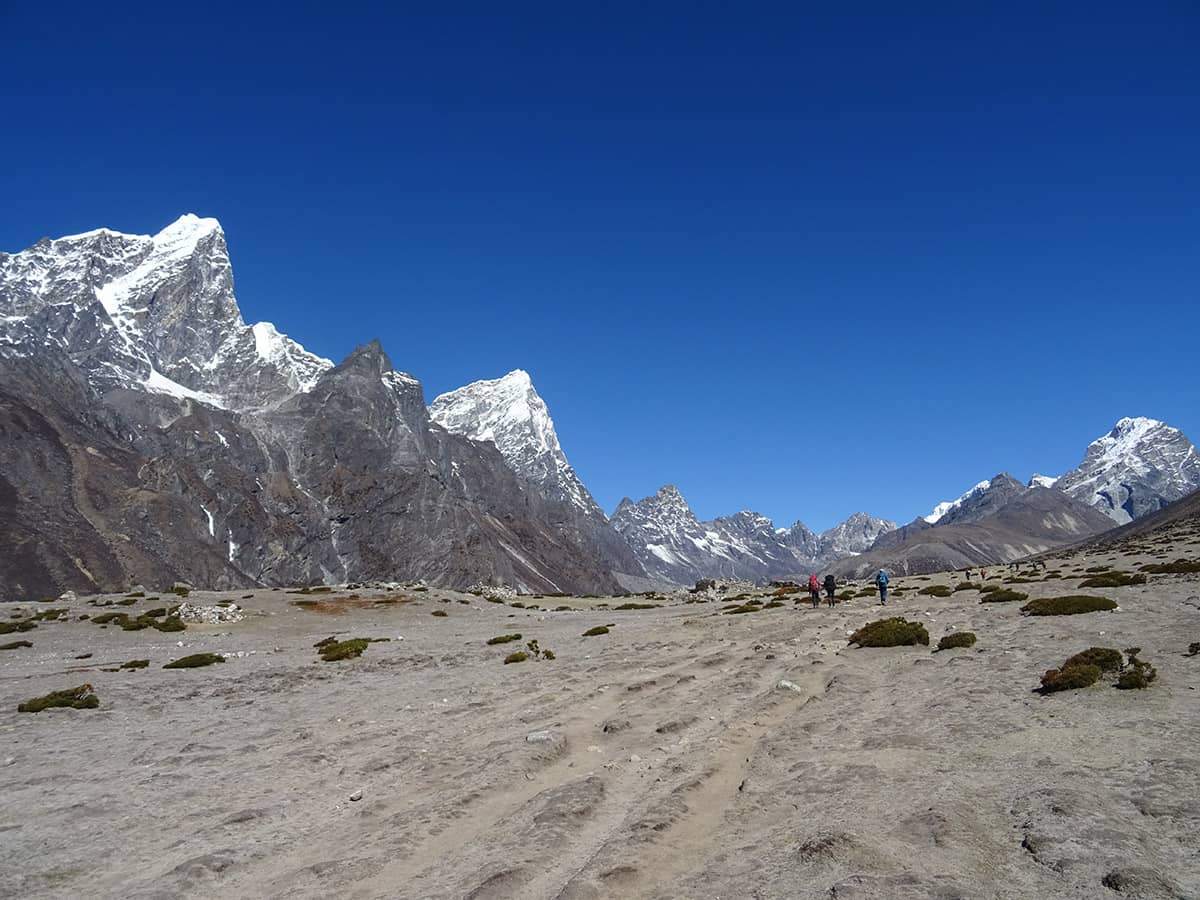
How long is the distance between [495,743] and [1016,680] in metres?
12.6

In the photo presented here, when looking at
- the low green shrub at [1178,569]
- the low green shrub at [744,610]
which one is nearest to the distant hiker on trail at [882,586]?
the low green shrub at [744,610]

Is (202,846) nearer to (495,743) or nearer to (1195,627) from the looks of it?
(495,743)

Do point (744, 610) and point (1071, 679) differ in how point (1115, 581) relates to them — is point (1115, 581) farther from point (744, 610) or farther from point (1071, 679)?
point (1071, 679)

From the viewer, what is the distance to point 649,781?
1320 centimetres

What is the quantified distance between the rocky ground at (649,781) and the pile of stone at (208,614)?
28.0 m

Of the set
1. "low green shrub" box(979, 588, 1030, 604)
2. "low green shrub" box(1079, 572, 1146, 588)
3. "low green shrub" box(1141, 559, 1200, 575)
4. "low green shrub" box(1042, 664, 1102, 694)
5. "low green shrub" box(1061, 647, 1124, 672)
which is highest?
"low green shrub" box(1141, 559, 1200, 575)

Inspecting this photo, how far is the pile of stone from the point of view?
53.0 m

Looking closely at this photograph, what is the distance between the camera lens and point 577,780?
530 inches

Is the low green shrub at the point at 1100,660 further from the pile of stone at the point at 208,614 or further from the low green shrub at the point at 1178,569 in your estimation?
the pile of stone at the point at 208,614

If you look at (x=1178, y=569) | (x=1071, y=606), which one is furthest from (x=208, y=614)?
(x=1178, y=569)

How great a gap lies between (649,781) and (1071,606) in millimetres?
23812

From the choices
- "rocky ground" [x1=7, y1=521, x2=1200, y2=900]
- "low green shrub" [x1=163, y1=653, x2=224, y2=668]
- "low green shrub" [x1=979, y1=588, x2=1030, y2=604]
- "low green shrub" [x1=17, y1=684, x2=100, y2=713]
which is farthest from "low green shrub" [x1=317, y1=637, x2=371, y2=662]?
"low green shrub" [x1=979, y1=588, x2=1030, y2=604]

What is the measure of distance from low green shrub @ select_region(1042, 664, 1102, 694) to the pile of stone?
52.3 metres

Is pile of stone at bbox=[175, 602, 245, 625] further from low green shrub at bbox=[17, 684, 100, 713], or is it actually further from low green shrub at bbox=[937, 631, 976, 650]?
low green shrub at bbox=[937, 631, 976, 650]
